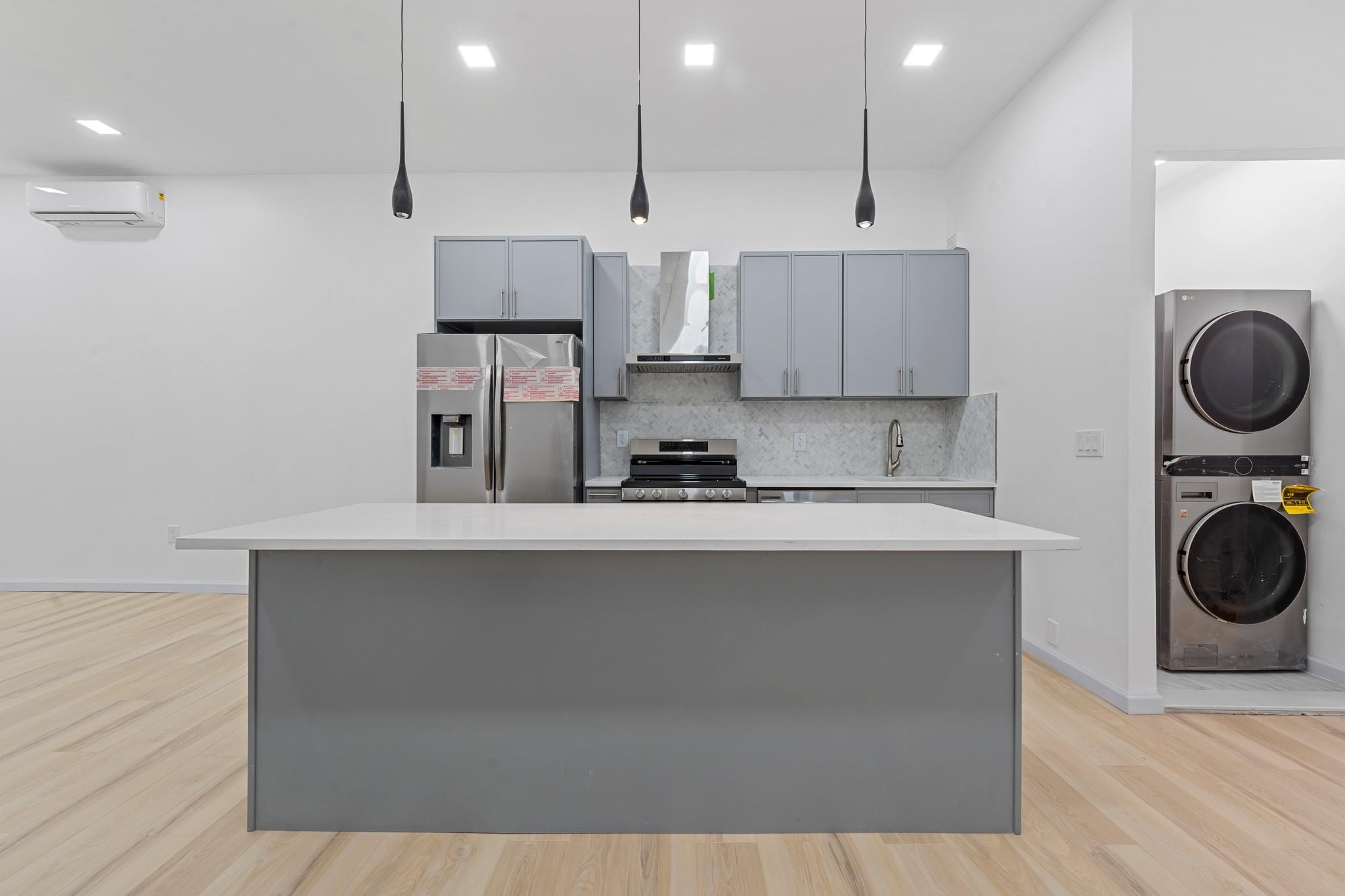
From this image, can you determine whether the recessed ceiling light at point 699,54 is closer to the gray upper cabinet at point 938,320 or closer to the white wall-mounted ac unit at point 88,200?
the gray upper cabinet at point 938,320

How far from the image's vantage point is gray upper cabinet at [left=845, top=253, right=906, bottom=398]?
412cm

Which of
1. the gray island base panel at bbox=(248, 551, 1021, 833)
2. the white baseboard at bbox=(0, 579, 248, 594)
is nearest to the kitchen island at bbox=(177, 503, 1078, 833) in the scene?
the gray island base panel at bbox=(248, 551, 1021, 833)

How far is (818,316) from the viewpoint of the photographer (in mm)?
4129

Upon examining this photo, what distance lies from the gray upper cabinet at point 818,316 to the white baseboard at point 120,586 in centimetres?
416

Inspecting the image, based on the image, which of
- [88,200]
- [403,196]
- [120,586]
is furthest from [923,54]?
[120,586]

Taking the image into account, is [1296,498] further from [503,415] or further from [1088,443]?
[503,415]

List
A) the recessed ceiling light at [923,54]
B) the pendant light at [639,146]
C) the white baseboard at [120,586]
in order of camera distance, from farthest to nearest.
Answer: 1. the white baseboard at [120,586]
2. the recessed ceiling light at [923,54]
3. the pendant light at [639,146]

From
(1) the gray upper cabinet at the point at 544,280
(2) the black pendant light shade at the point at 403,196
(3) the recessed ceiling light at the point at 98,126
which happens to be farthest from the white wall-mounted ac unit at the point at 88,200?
(2) the black pendant light shade at the point at 403,196

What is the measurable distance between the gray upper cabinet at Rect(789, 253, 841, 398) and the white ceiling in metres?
0.75

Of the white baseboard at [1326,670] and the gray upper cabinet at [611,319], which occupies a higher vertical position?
the gray upper cabinet at [611,319]

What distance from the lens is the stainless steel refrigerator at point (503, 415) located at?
3746 mm

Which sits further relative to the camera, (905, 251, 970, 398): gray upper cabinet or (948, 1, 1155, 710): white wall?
(905, 251, 970, 398): gray upper cabinet

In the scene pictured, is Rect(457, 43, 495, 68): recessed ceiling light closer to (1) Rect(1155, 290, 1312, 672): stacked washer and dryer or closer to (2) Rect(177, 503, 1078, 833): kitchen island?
(2) Rect(177, 503, 1078, 833): kitchen island

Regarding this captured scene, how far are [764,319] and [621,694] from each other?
283 cm
